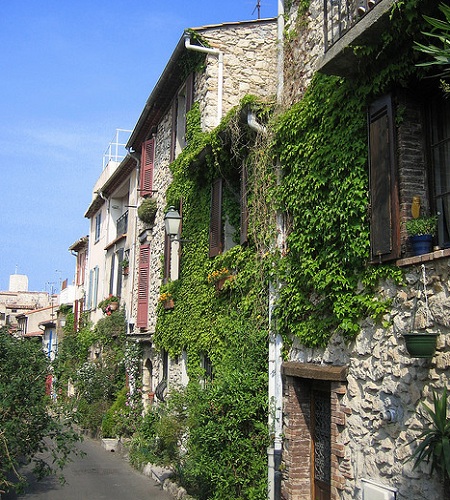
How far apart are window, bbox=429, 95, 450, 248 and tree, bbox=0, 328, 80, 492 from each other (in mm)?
6633

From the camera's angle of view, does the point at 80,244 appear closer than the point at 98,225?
No

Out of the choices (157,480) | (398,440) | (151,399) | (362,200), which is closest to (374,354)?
(398,440)

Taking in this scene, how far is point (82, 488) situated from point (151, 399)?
4.55 metres

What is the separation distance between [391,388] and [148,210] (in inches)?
469

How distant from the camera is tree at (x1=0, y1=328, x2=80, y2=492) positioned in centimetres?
904

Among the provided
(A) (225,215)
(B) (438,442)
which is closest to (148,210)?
(A) (225,215)

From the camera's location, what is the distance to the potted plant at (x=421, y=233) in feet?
17.7

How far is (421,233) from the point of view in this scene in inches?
215

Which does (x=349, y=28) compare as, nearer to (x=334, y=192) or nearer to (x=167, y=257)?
(x=334, y=192)

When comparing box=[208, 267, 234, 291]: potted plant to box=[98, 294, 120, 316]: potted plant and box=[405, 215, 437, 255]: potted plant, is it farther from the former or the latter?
box=[98, 294, 120, 316]: potted plant

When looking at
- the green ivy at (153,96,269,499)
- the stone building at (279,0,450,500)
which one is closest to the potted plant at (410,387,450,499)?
the stone building at (279,0,450,500)

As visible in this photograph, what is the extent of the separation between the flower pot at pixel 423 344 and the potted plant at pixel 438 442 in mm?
315

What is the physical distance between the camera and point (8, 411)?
9.17 meters

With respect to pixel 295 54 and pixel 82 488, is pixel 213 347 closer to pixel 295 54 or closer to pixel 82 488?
pixel 82 488
